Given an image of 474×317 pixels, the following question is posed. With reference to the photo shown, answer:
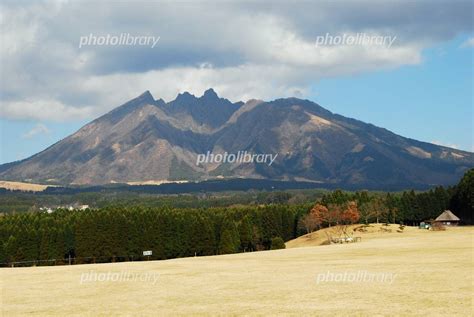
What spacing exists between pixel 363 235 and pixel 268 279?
9430cm

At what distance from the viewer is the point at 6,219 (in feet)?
469

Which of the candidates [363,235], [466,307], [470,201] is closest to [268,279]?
[466,307]

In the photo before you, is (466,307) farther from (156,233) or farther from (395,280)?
(156,233)

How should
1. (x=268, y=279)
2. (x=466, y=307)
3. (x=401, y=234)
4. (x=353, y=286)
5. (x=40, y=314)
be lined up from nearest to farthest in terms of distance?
(x=466, y=307) → (x=40, y=314) → (x=353, y=286) → (x=268, y=279) → (x=401, y=234)
